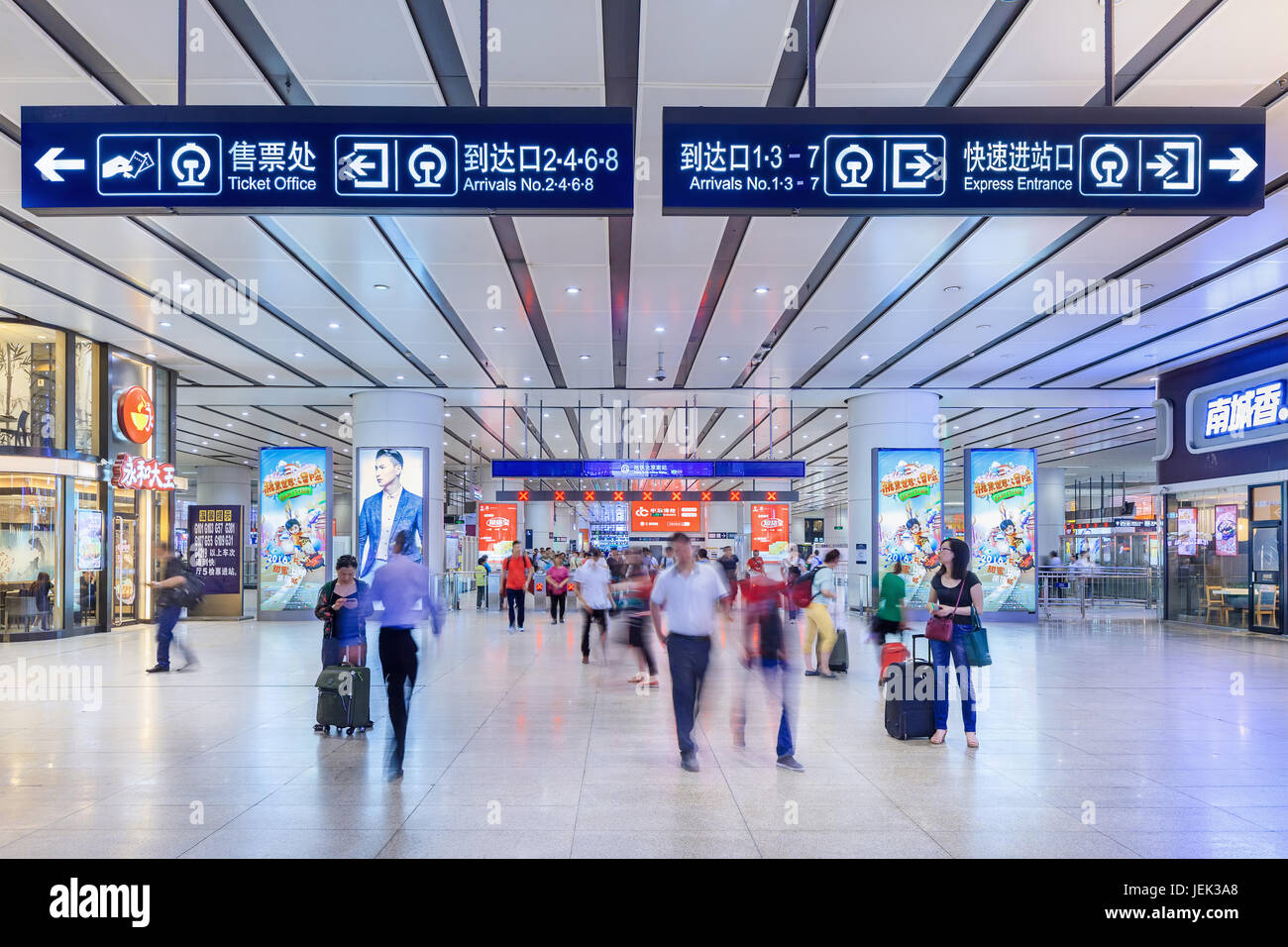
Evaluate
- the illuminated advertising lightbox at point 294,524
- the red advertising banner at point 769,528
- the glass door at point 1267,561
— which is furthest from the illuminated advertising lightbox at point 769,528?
the illuminated advertising lightbox at point 294,524

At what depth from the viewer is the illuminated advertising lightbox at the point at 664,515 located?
2819 centimetres

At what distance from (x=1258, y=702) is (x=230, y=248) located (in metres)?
13.3

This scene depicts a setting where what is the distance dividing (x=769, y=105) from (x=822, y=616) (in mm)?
6930

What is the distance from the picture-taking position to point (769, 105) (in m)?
7.54

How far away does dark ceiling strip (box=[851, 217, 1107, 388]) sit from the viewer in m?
10.3

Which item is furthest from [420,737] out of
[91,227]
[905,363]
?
[905,363]

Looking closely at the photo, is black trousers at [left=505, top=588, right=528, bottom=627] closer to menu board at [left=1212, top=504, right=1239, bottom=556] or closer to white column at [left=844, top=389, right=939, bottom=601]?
white column at [left=844, top=389, right=939, bottom=601]

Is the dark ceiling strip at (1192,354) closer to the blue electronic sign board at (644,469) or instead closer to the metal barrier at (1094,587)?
the metal barrier at (1094,587)

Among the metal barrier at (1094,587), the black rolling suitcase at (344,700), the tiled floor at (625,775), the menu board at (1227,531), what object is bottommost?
the metal barrier at (1094,587)

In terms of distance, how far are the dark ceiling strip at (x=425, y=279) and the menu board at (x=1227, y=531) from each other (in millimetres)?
16021

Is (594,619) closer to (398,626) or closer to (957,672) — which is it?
(957,672)

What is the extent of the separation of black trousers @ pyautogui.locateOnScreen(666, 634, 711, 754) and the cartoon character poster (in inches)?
565

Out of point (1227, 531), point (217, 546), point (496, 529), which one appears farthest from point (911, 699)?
point (496, 529)

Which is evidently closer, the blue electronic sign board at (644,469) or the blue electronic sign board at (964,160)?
the blue electronic sign board at (964,160)
